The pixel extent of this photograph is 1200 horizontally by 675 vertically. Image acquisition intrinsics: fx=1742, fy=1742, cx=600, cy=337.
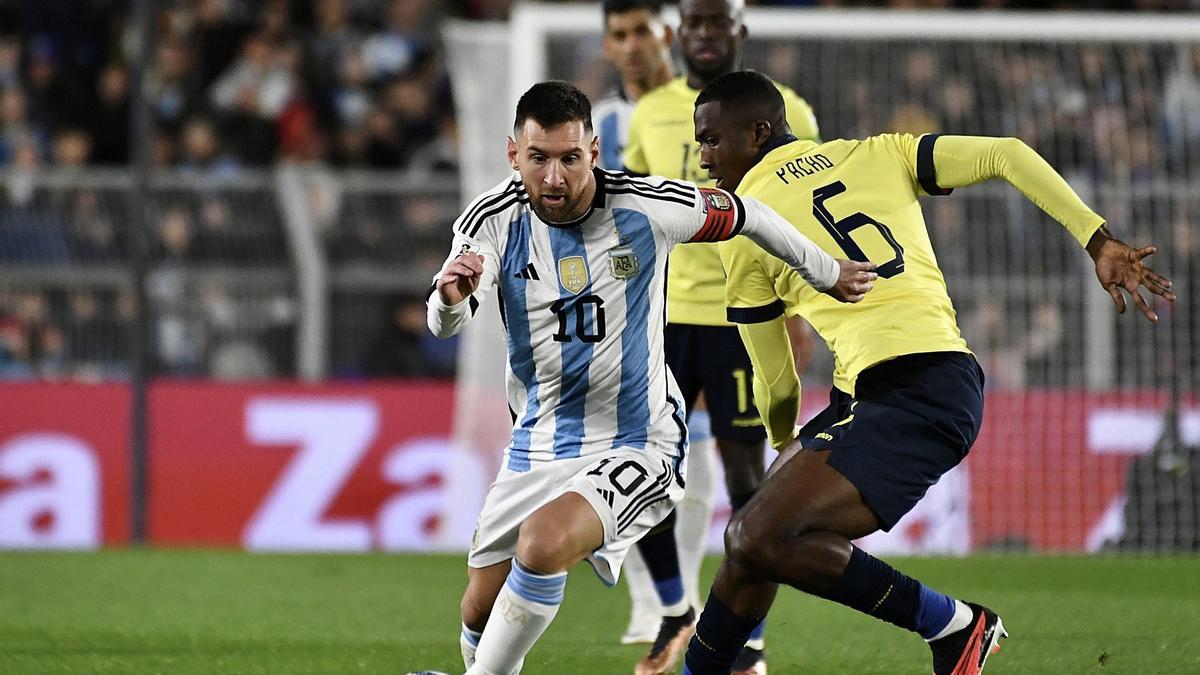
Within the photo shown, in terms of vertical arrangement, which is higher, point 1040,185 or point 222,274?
point 1040,185

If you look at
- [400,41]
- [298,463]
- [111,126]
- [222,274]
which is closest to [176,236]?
[222,274]

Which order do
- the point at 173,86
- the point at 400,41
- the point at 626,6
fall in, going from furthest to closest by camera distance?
1. the point at 400,41
2. the point at 173,86
3. the point at 626,6

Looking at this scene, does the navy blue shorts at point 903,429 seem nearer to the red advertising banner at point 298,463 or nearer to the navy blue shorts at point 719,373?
the navy blue shorts at point 719,373

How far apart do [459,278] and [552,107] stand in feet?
2.06

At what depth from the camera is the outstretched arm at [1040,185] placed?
176 inches

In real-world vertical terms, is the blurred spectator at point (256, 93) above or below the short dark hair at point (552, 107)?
below

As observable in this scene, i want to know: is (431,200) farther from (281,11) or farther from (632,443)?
(632,443)

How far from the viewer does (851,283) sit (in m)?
4.67

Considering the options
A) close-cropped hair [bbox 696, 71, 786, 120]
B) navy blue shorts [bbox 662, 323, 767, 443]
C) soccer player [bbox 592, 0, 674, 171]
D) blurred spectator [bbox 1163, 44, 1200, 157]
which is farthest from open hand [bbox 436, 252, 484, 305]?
blurred spectator [bbox 1163, 44, 1200, 157]

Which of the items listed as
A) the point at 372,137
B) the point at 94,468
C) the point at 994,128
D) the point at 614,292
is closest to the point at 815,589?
the point at 614,292

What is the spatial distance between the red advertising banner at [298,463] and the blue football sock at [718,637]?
6.38m

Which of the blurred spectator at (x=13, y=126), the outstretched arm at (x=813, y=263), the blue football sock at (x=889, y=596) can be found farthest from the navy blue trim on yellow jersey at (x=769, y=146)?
the blurred spectator at (x=13, y=126)

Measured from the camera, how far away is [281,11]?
1473 centimetres

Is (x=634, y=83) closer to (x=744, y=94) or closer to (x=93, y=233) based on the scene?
(x=744, y=94)
